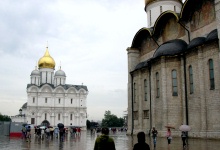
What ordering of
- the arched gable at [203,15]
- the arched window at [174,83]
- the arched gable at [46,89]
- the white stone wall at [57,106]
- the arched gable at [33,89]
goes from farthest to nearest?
the arched gable at [46,89] < the arched gable at [33,89] < the white stone wall at [57,106] < the arched window at [174,83] < the arched gable at [203,15]

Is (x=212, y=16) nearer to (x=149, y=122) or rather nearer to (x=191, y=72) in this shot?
(x=191, y=72)

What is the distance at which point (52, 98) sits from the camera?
68.2m

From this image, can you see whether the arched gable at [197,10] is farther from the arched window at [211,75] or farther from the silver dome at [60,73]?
Result: the silver dome at [60,73]

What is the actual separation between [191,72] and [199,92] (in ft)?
6.82

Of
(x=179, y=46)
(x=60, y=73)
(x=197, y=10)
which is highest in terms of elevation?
(x=60, y=73)

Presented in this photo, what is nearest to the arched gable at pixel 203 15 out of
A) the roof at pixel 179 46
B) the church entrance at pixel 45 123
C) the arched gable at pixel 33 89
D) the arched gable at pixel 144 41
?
the roof at pixel 179 46

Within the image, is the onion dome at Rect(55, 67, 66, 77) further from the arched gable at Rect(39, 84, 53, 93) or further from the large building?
the large building

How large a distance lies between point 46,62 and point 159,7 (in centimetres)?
4168

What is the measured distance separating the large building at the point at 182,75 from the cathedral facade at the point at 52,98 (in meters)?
38.3

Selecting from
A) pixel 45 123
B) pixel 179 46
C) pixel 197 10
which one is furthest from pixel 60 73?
pixel 197 10

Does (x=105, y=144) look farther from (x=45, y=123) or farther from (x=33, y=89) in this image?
(x=33, y=89)

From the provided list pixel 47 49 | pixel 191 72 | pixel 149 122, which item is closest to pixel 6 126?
pixel 149 122

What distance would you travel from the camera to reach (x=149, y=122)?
28516 millimetres

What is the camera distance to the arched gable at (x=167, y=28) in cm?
2773
